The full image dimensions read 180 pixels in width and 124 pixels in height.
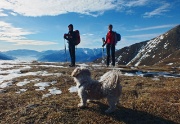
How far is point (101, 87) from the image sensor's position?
38.5 ft

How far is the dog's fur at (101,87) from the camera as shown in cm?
1127

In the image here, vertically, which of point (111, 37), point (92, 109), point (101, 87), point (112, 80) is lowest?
point (92, 109)

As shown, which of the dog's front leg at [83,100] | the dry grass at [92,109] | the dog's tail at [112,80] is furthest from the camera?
the dog's front leg at [83,100]

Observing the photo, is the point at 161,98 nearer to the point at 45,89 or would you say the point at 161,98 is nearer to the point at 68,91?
the point at 68,91

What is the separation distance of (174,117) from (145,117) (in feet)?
4.52

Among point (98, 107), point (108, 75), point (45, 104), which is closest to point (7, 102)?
point (45, 104)

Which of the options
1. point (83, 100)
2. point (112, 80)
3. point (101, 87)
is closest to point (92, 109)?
point (83, 100)

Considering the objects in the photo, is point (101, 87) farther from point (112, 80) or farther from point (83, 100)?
point (83, 100)

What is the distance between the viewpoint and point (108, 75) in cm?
1170

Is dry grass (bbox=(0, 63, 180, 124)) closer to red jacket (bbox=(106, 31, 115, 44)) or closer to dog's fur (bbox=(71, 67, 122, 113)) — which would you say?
dog's fur (bbox=(71, 67, 122, 113))

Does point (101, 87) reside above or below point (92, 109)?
above

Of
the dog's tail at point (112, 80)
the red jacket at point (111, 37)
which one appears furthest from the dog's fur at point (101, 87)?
the red jacket at point (111, 37)

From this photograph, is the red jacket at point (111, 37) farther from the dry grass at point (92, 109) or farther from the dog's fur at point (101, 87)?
the dog's fur at point (101, 87)

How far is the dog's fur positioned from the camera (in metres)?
11.3
